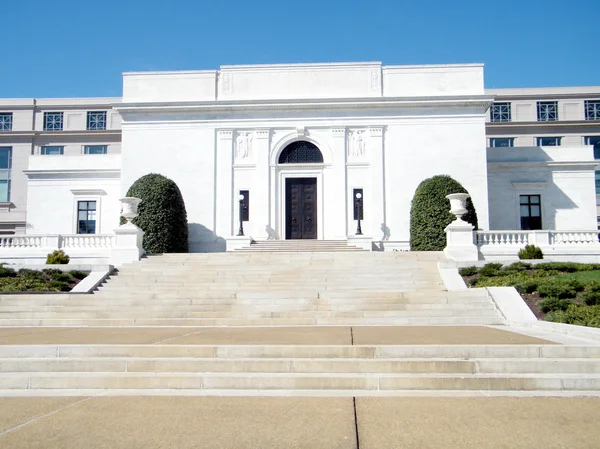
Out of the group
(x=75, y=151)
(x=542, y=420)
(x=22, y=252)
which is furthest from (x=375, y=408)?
(x=75, y=151)

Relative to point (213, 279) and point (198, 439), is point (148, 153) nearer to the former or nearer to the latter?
point (213, 279)

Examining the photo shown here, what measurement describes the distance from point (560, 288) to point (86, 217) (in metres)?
26.2

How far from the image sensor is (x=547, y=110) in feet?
183

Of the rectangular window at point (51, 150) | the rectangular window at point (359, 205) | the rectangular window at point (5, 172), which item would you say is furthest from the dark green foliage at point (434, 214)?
the rectangular window at point (5, 172)

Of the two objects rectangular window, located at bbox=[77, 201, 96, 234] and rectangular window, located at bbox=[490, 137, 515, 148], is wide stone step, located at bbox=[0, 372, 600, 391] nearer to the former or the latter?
rectangular window, located at bbox=[77, 201, 96, 234]

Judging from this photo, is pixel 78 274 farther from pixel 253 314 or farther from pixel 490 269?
pixel 490 269

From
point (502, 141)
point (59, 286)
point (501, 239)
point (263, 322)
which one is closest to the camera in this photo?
point (263, 322)

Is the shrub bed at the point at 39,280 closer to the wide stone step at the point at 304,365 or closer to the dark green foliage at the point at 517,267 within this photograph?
the wide stone step at the point at 304,365

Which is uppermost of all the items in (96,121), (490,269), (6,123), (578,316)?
(96,121)

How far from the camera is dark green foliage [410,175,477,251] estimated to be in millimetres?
24375

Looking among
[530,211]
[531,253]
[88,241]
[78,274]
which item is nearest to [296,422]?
[78,274]

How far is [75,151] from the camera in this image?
55.1 meters

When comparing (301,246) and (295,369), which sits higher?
(301,246)

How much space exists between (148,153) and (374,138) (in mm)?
12681
